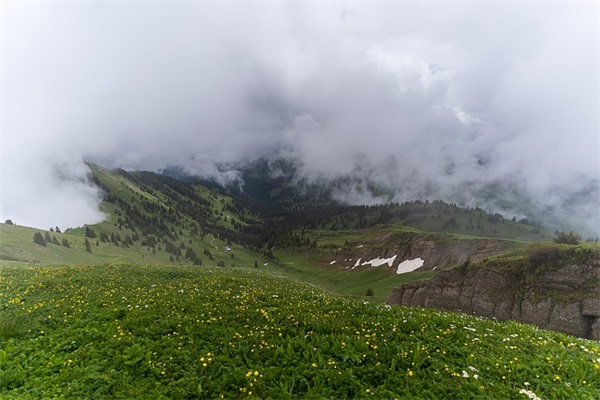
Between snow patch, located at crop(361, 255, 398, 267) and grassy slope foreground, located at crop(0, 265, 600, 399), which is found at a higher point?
grassy slope foreground, located at crop(0, 265, 600, 399)

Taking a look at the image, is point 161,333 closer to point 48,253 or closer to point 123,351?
point 123,351

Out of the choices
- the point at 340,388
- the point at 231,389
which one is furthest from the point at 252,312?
the point at 340,388

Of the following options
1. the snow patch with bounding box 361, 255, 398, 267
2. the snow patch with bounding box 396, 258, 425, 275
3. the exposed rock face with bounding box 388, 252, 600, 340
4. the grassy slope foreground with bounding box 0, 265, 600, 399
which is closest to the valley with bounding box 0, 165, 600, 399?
the grassy slope foreground with bounding box 0, 265, 600, 399

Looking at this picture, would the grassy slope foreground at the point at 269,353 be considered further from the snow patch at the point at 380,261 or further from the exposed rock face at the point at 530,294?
the snow patch at the point at 380,261

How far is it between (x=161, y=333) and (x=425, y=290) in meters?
71.1

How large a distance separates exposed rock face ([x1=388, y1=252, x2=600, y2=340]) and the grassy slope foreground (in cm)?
4017

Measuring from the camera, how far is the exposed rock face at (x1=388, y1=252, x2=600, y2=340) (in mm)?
43094

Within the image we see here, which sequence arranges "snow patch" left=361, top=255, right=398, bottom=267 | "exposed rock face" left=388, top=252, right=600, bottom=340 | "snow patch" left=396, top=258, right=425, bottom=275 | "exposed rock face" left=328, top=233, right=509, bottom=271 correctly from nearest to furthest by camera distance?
"exposed rock face" left=388, top=252, right=600, bottom=340, "exposed rock face" left=328, top=233, right=509, bottom=271, "snow patch" left=396, top=258, right=425, bottom=275, "snow patch" left=361, top=255, right=398, bottom=267

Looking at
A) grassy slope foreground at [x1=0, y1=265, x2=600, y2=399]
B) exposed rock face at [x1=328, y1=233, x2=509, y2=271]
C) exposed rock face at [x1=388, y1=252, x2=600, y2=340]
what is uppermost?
exposed rock face at [x1=328, y1=233, x2=509, y2=271]

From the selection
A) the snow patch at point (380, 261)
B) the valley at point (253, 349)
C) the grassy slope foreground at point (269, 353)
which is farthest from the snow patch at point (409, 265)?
the grassy slope foreground at point (269, 353)

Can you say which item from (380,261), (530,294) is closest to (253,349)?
(530,294)

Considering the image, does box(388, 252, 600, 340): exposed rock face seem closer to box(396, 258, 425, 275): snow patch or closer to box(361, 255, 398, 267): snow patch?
box(396, 258, 425, 275): snow patch

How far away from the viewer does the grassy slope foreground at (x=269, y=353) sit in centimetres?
1005

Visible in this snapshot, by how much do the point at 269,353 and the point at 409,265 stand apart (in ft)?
444
